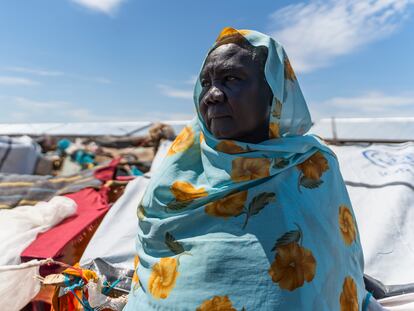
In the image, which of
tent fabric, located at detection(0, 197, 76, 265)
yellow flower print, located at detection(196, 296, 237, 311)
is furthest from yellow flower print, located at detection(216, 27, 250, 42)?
tent fabric, located at detection(0, 197, 76, 265)

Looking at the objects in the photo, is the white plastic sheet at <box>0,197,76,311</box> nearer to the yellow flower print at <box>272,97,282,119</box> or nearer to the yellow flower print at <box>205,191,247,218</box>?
the yellow flower print at <box>205,191,247,218</box>

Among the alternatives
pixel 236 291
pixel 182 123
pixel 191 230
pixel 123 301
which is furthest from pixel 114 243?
pixel 182 123

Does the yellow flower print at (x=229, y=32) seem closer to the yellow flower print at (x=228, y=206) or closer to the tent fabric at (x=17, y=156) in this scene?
the yellow flower print at (x=228, y=206)

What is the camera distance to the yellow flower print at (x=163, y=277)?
1122mm

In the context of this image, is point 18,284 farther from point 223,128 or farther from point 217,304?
point 223,128

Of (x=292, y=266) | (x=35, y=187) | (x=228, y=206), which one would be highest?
(x=228, y=206)

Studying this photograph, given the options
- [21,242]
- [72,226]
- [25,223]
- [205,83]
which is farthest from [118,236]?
[205,83]

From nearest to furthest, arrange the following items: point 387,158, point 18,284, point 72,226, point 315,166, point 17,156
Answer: point 315,166 < point 18,284 < point 72,226 < point 387,158 < point 17,156

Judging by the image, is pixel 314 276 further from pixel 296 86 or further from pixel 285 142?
pixel 296 86

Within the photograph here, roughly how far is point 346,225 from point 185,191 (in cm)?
55

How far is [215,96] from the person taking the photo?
3.88ft

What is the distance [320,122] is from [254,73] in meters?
5.26

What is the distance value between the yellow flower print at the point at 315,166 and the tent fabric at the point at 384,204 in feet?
2.97

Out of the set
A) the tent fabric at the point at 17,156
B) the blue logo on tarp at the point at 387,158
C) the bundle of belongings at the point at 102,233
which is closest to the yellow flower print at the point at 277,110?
the bundle of belongings at the point at 102,233
